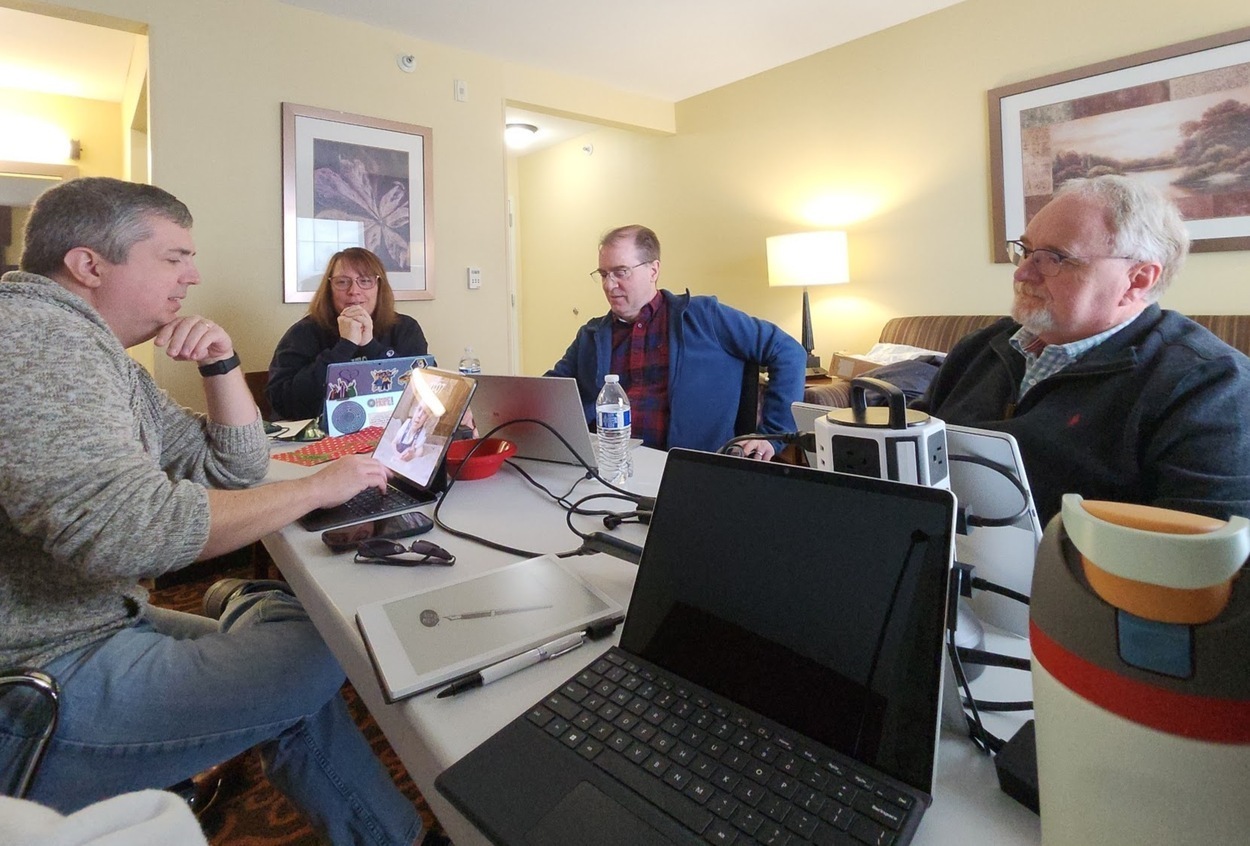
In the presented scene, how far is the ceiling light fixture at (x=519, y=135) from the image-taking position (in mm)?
4985

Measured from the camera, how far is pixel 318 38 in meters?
3.10

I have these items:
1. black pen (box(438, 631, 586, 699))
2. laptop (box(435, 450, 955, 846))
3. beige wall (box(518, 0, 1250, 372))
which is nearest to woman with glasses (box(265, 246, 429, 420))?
black pen (box(438, 631, 586, 699))

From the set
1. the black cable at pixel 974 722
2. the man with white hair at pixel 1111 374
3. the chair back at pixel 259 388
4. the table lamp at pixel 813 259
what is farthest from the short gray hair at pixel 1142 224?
the chair back at pixel 259 388

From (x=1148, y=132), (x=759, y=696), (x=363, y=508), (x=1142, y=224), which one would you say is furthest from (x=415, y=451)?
(x=1148, y=132)

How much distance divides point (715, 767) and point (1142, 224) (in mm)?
1323

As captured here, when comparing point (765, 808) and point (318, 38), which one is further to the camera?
point (318, 38)

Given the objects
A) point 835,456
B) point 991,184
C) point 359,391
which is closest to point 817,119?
point 991,184

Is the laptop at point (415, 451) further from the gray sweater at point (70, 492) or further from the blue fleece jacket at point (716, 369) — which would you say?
the blue fleece jacket at point (716, 369)

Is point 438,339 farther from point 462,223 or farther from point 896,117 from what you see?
point 896,117

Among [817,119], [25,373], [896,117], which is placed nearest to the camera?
[25,373]

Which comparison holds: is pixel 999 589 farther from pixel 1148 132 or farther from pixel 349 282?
pixel 1148 132

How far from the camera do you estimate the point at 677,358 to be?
2.03 metres

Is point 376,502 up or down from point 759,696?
up

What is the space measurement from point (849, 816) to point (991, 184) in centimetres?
357
